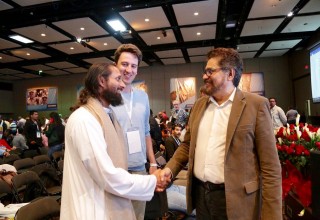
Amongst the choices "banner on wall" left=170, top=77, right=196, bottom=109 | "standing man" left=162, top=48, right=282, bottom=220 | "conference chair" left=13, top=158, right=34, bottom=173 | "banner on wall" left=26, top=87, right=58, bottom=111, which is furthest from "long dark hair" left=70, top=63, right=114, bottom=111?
"banner on wall" left=26, top=87, right=58, bottom=111

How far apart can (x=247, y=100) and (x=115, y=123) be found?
0.76 m

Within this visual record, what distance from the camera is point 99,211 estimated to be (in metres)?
1.39

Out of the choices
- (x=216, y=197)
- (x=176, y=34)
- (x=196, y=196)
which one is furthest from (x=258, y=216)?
(x=176, y=34)

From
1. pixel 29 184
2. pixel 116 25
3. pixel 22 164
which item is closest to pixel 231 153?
pixel 29 184

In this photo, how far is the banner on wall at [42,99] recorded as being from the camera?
16.5m

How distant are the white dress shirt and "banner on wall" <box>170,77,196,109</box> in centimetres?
1269

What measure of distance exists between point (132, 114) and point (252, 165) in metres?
0.88

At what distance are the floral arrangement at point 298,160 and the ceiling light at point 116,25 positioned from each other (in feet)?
22.6

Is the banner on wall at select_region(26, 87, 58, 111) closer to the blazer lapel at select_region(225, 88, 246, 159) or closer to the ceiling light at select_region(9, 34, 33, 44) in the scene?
the ceiling light at select_region(9, 34, 33, 44)

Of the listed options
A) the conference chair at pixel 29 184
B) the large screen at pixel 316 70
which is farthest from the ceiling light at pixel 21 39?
the large screen at pixel 316 70

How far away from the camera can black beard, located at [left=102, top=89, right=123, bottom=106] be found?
159 cm

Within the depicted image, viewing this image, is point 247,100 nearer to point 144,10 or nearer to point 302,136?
point 302,136

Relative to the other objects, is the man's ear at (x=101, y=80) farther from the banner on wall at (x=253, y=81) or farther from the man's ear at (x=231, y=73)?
the banner on wall at (x=253, y=81)

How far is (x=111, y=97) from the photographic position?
1.61 metres
